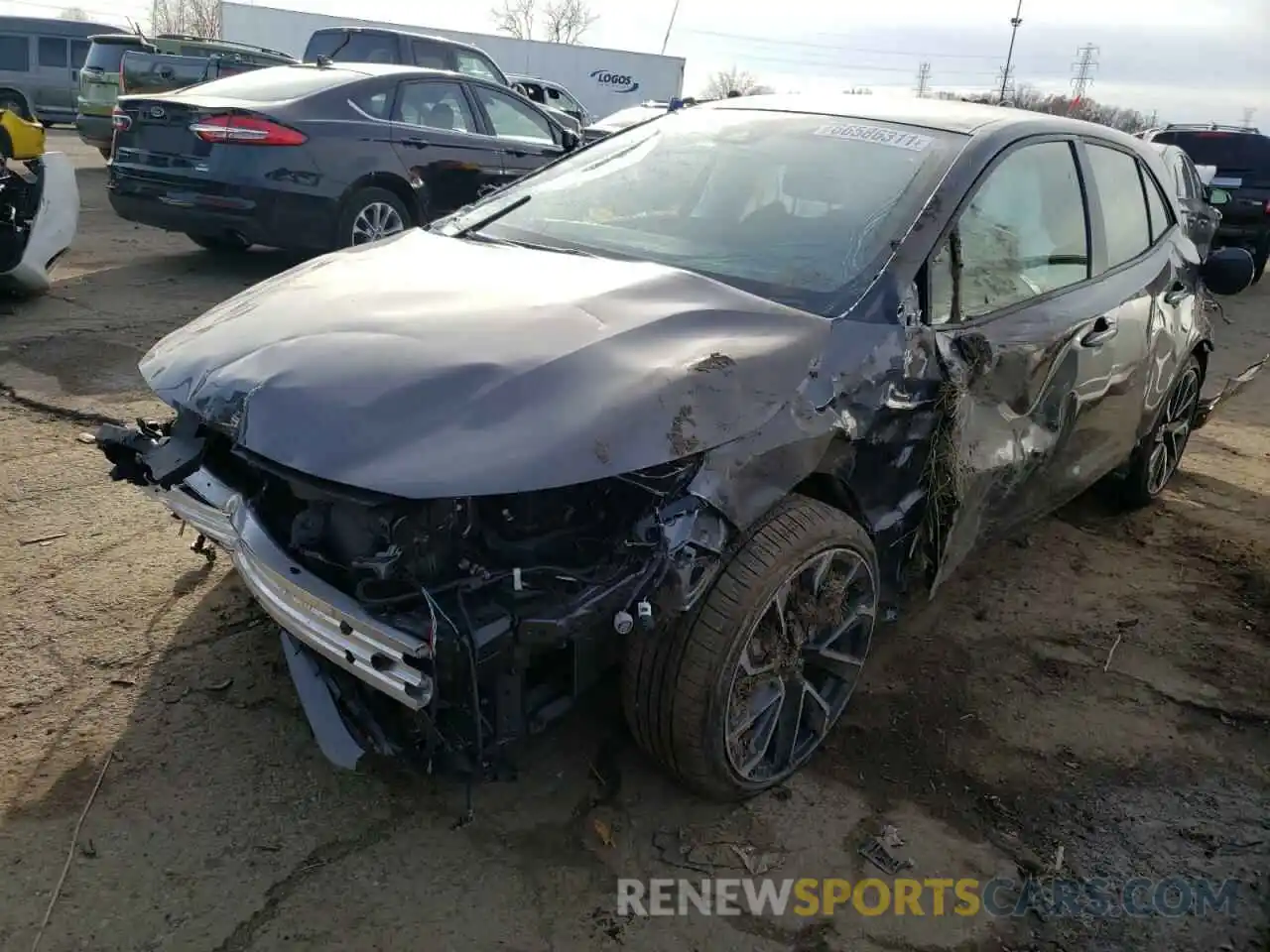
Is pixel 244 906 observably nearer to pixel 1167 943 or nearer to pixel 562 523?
pixel 562 523

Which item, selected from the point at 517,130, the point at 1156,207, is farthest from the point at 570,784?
the point at 517,130

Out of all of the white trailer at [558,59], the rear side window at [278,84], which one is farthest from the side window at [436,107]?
the white trailer at [558,59]

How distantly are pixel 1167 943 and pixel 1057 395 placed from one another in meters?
1.70

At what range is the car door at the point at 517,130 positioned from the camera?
827 cm

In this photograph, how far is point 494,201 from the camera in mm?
3652

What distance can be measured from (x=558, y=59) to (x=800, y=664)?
29.2 meters

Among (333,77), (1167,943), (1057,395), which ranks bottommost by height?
(1167,943)

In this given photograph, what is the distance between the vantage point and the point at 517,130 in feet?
28.1

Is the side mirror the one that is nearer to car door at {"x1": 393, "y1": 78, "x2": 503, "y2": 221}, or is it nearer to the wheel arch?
car door at {"x1": 393, "y1": 78, "x2": 503, "y2": 221}

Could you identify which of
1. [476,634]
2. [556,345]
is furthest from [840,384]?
[476,634]

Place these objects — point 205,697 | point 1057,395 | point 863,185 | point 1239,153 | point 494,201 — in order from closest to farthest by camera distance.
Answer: point 205,697, point 863,185, point 1057,395, point 494,201, point 1239,153

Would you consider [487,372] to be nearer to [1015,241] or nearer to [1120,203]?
[1015,241]

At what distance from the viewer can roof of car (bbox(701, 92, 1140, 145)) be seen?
334 cm

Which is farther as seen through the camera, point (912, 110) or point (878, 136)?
point (912, 110)
